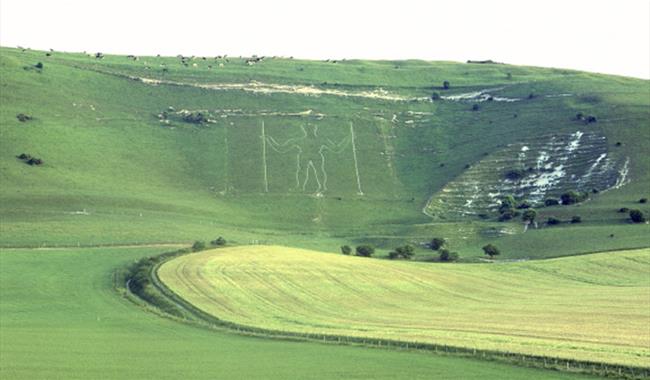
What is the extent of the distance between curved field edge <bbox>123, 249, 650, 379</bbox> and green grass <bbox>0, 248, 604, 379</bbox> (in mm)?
993

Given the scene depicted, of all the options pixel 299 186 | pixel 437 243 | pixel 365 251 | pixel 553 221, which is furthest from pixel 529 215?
pixel 299 186

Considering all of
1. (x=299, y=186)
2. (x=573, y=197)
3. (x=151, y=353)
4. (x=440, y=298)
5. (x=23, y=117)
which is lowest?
(x=299, y=186)

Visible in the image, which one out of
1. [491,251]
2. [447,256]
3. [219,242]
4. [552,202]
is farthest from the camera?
[552,202]

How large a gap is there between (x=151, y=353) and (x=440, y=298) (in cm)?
3447

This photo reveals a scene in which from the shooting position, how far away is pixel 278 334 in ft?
237

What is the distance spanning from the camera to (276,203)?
561 ft

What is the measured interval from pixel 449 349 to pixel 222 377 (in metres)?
13.2

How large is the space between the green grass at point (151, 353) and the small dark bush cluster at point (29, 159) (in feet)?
255

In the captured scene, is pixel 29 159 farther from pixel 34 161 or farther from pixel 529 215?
pixel 529 215

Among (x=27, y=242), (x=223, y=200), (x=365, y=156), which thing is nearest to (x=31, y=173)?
(x=223, y=200)

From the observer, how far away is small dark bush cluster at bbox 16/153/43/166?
168 metres

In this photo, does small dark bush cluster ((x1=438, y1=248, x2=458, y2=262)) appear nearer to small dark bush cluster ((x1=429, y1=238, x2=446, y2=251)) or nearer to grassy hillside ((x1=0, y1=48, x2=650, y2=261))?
grassy hillside ((x1=0, y1=48, x2=650, y2=261))

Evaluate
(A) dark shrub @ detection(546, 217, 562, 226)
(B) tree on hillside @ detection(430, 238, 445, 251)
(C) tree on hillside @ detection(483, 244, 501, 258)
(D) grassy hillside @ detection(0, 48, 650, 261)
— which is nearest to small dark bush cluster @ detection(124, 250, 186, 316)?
(D) grassy hillside @ detection(0, 48, 650, 261)

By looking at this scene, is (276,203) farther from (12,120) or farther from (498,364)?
(498,364)
